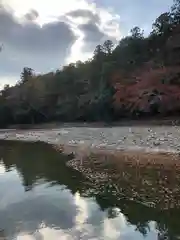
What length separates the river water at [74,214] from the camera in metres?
9.34

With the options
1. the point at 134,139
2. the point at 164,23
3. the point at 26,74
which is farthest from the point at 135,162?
the point at 26,74

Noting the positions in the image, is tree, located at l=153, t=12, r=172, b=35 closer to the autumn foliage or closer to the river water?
the autumn foliage

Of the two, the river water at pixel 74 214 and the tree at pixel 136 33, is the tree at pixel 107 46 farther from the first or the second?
the river water at pixel 74 214

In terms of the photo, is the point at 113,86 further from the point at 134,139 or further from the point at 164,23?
the point at 134,139

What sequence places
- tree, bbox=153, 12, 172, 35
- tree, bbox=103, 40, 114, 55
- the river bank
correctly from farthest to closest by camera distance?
tree, bbox=103, 40, 114, 55, tree, bbox=153, 12, 172, 35, the river bank

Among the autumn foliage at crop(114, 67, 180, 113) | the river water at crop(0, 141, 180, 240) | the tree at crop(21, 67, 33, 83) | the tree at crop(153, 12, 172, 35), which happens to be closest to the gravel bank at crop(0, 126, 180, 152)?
the autumn foliage at crop(114, 67, 180, 113)

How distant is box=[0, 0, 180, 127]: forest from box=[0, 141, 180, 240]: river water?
829 inches

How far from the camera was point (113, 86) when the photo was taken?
143 ft

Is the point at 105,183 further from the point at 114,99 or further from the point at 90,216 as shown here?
the point at 114,99

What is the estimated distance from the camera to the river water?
9.34 meters

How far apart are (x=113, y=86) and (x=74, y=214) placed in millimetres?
33255

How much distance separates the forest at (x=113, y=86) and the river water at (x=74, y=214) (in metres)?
21.1

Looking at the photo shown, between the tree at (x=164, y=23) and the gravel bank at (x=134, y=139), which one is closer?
the gravel bank at (x=134, y=139)

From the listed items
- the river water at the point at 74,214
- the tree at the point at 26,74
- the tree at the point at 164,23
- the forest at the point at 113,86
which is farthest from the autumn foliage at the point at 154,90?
the tree at the point at 26,74
